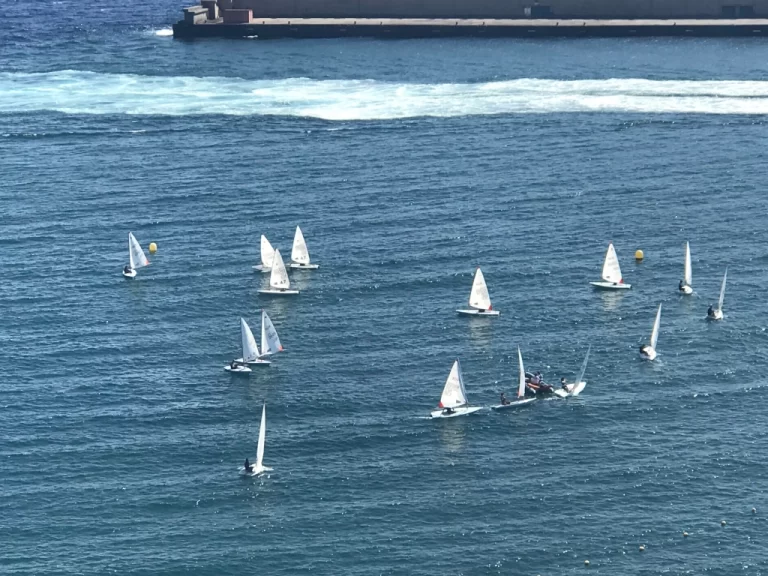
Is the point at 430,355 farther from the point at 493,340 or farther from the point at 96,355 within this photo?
the point at 96,355

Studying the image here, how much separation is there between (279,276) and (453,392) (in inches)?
1518

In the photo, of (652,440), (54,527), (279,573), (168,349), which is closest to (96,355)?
(168,349)

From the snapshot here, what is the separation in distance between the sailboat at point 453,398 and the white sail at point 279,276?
1455 inches

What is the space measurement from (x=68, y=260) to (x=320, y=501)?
69.0m

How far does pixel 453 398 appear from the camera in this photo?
14475cm

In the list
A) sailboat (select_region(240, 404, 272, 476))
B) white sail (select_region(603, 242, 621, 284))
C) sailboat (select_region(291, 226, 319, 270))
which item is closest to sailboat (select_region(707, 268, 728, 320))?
white sail (select_region(603, 242, 621, 284))

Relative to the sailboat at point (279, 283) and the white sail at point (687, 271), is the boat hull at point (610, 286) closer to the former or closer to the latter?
the white sail at point (687, 271)

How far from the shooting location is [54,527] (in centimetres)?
12662

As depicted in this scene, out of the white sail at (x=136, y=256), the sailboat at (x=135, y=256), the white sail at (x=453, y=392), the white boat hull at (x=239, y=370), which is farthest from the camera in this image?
the white sail at (x=136, y=256)

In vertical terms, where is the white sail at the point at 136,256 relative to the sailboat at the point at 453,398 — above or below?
above

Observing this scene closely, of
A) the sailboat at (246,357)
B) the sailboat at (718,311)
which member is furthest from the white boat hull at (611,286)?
the sailboat at (246,357)

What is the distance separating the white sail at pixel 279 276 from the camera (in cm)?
17525

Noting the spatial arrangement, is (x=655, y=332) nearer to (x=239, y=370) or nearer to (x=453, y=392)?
(x=453, y=392)

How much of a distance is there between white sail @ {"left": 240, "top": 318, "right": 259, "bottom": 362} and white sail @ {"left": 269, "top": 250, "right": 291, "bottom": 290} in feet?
63.3
